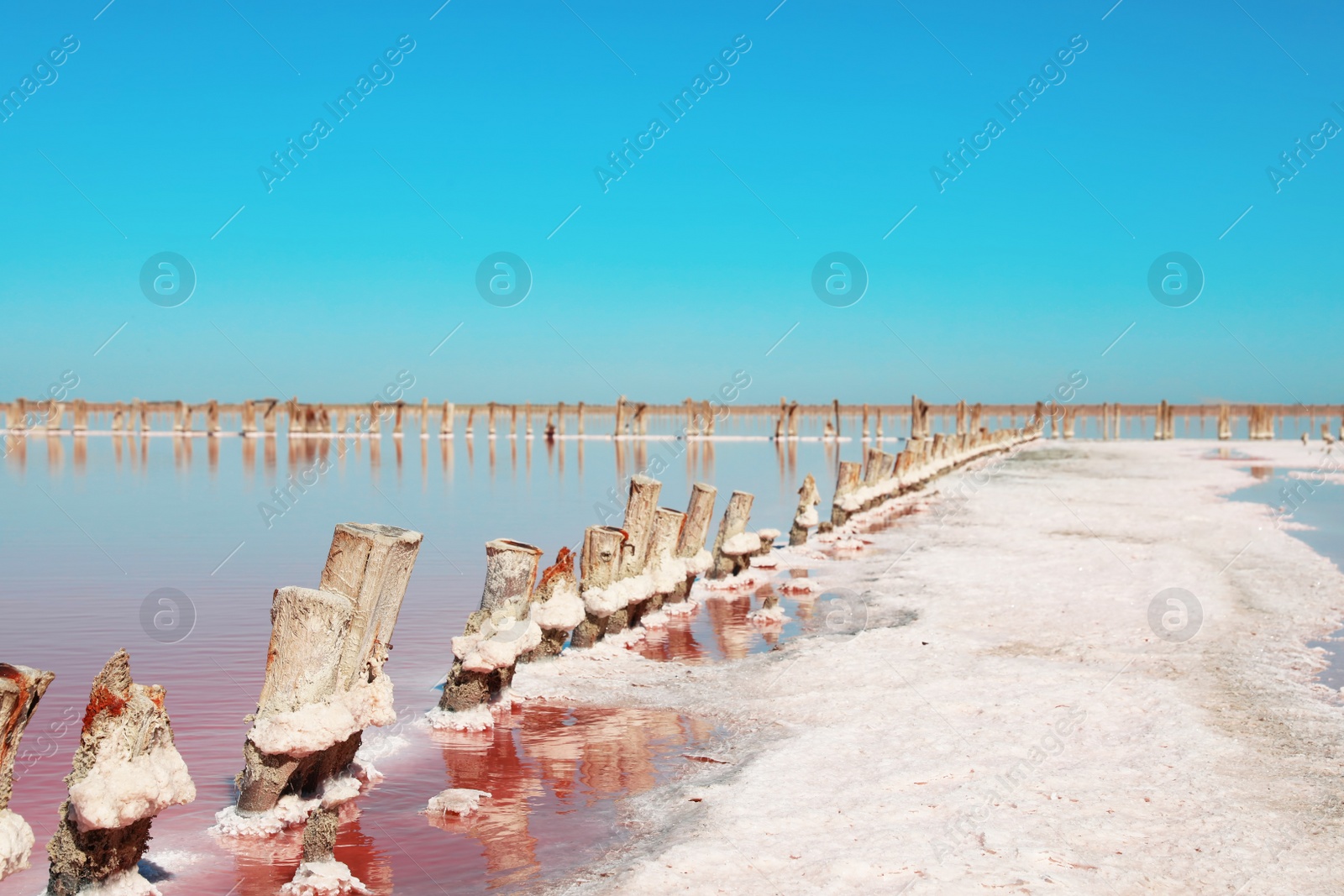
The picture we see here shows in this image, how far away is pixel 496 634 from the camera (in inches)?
266

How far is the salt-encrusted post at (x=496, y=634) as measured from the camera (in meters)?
6.54

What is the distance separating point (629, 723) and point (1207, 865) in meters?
3.31

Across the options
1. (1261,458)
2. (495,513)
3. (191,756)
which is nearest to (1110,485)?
(495,513)

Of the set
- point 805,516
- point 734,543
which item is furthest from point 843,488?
point 734,543

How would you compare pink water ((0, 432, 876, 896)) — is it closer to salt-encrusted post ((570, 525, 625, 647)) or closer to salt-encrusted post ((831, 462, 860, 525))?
salt-encrusted post ((570, 525, 625, 647))

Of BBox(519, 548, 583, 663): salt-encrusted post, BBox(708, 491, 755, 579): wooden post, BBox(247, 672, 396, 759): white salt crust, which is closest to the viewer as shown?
BBox(247, 672, 396, 759): white salt crust

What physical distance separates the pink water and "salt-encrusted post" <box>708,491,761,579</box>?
694mm

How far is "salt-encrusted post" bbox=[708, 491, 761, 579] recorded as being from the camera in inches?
484

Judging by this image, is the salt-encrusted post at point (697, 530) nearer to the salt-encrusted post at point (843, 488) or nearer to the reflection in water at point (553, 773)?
the reflection in water at point (553, 773)

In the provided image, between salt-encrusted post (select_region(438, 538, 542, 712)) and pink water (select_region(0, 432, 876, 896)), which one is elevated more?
salt-encrusted post (select_region(438, 538, 542, 712))

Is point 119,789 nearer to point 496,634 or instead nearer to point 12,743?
point 12,743

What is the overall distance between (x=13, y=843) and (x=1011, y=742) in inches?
179

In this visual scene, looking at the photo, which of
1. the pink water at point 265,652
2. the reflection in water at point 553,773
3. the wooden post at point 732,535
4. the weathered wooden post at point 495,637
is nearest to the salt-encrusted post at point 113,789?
the pink water at point 265,652

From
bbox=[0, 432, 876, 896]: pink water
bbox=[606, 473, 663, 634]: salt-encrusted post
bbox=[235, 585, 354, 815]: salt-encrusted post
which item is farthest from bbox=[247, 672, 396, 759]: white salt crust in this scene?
bbox=[606, 473, 663, 634]: salt-encrusted post
